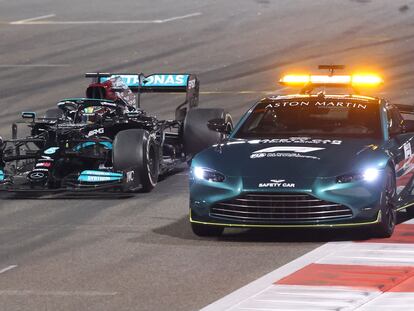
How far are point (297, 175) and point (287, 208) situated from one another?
0.29 metres

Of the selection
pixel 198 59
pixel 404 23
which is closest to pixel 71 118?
pixel 198 59

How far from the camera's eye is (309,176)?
12516mm

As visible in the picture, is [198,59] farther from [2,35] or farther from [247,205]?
[247,205]

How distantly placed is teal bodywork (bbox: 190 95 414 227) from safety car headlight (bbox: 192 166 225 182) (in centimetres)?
2

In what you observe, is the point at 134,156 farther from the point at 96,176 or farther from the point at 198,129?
the point at 198,129

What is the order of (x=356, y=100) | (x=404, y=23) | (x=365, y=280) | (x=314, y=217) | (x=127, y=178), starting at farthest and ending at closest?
(x=404, y=23)
(x=127, y=178)
(x=356, y=100)
(x=314, y=217)
(x=365, y=280)

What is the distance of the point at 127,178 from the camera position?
1591 cm

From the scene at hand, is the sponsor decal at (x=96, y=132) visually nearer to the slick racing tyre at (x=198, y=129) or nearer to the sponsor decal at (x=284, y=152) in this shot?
the slick racing tyre at (x=198, y=129)

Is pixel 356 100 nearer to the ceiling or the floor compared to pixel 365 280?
nearer to the ceiling

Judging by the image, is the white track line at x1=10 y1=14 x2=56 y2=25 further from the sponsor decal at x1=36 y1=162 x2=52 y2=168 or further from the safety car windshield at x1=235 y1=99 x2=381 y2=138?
the safety car windshield at x1=235 y1=99 x2=381 y2=138

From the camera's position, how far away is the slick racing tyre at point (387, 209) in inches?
499

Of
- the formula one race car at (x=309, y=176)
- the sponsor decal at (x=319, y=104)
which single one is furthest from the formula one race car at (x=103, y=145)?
the formula one race car at (x=309, y=176)

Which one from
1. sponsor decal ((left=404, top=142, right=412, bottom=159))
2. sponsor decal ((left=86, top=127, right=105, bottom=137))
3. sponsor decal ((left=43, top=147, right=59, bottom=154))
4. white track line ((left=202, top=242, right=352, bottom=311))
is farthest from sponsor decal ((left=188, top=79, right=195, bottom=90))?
white track line ((left=202, top=242, right=352, bottom=311))

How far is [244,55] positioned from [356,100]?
1936cm
